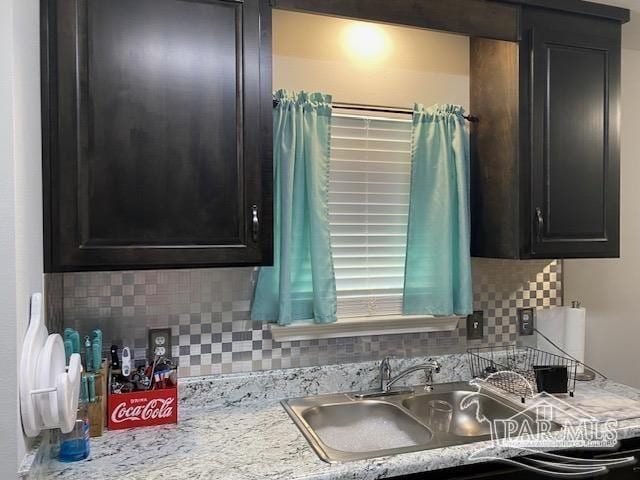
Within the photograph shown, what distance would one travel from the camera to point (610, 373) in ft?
7.63

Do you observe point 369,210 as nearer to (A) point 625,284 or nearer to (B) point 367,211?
(B) point 367,211

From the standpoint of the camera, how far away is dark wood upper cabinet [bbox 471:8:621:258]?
1796 mm

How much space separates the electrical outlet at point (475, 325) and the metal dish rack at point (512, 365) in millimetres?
57

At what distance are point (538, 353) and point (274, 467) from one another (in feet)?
4.56

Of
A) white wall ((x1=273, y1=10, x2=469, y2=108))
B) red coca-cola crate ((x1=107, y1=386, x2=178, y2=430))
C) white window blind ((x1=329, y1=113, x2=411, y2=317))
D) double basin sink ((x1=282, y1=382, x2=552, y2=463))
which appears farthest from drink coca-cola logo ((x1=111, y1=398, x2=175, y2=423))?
white wall ((x1=273, y1=10, x2=469, y2=108))

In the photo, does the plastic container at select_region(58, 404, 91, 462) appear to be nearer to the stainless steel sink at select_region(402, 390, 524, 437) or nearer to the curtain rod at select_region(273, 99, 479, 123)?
the stainless steel sink at select_region(402, 390, 524, 437)

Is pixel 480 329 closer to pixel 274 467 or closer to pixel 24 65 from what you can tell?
pixel 274 467

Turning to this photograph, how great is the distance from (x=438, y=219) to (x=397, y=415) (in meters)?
0.77

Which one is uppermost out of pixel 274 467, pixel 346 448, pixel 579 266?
pixel 579 266

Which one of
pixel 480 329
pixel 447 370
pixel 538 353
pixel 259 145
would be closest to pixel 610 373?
pixel 538 353

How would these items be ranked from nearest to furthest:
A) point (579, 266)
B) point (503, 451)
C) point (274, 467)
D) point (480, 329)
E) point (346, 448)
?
point (274, 467) < point (503, 451) < point (346, 448) < point (480, 329) < point (579, 266)

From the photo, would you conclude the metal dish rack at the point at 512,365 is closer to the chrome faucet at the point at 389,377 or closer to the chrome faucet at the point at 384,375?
the chrome faucet at the point at 389,377

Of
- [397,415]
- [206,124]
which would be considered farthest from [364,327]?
[206,124]

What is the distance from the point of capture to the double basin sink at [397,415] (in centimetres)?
163
